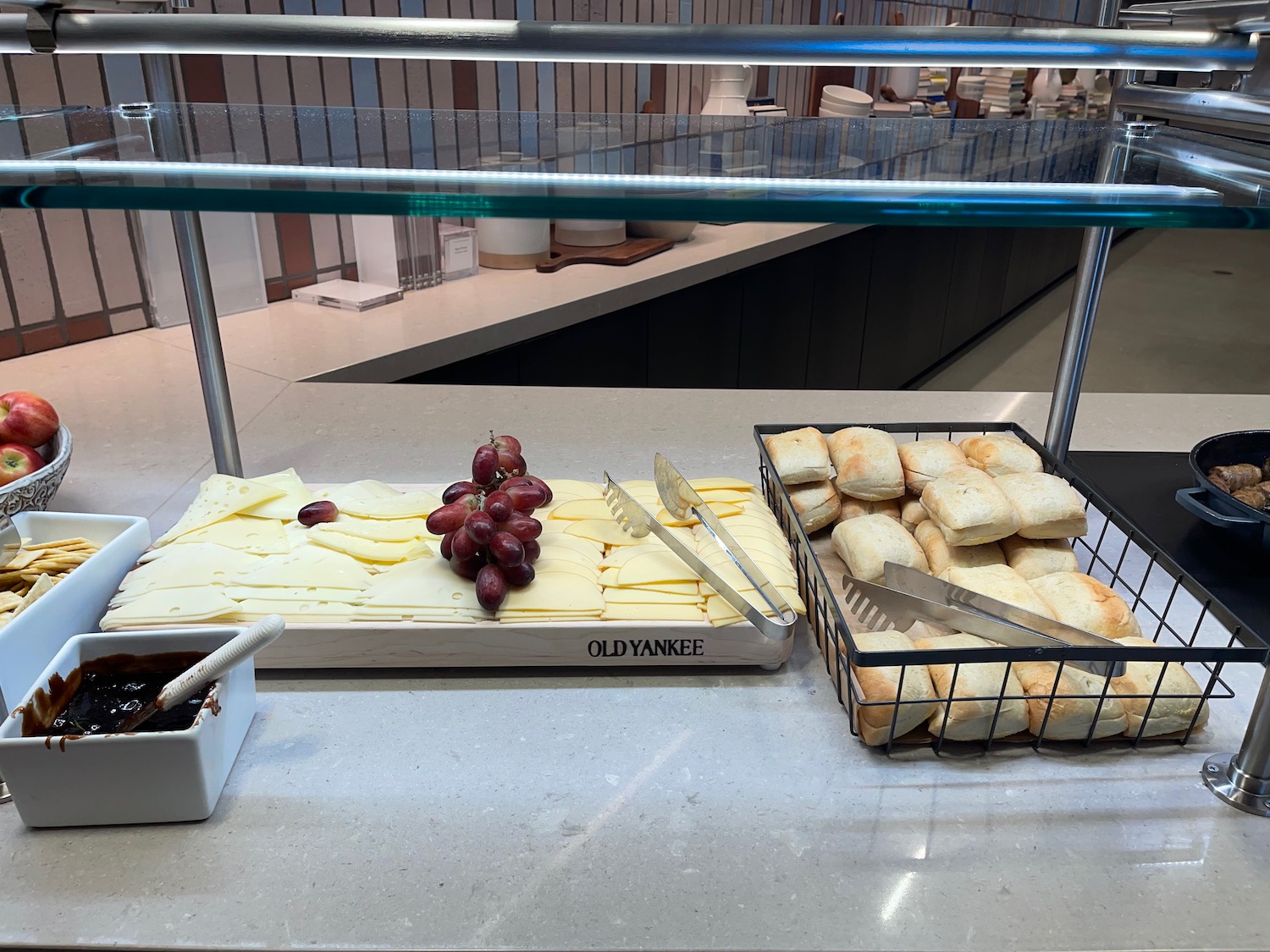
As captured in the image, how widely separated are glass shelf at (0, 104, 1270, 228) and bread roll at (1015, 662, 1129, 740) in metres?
0.32

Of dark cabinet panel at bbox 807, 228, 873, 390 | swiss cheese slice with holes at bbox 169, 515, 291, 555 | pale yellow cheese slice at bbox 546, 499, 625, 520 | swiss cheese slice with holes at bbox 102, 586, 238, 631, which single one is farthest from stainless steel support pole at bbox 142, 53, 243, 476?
dark cabinet panel at bbox 807, 228, 873, 390

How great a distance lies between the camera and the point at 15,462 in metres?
0.86

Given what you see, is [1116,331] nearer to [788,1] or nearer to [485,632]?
[788,1]

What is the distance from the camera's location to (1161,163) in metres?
0.71

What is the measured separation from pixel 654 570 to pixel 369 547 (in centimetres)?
25

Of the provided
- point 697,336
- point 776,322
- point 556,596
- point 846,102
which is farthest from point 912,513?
point 846,102

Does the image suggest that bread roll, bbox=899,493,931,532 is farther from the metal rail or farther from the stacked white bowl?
the stacked white bowl

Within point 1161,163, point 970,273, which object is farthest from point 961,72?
point 1161,163

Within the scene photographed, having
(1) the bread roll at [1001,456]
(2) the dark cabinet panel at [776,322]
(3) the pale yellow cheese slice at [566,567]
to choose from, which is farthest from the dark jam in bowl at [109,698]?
(2) the dark cabinet panel at [776,322]

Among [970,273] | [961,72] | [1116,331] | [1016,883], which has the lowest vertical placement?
[1116,331]

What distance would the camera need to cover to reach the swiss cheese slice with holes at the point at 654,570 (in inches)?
30.0

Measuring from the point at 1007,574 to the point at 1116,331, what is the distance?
4.66m

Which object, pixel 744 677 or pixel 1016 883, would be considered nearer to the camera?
pixel 1016 883

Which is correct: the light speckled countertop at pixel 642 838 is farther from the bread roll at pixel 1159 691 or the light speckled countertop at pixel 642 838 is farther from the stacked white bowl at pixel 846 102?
the stacked white bowl at pixel 846 102
